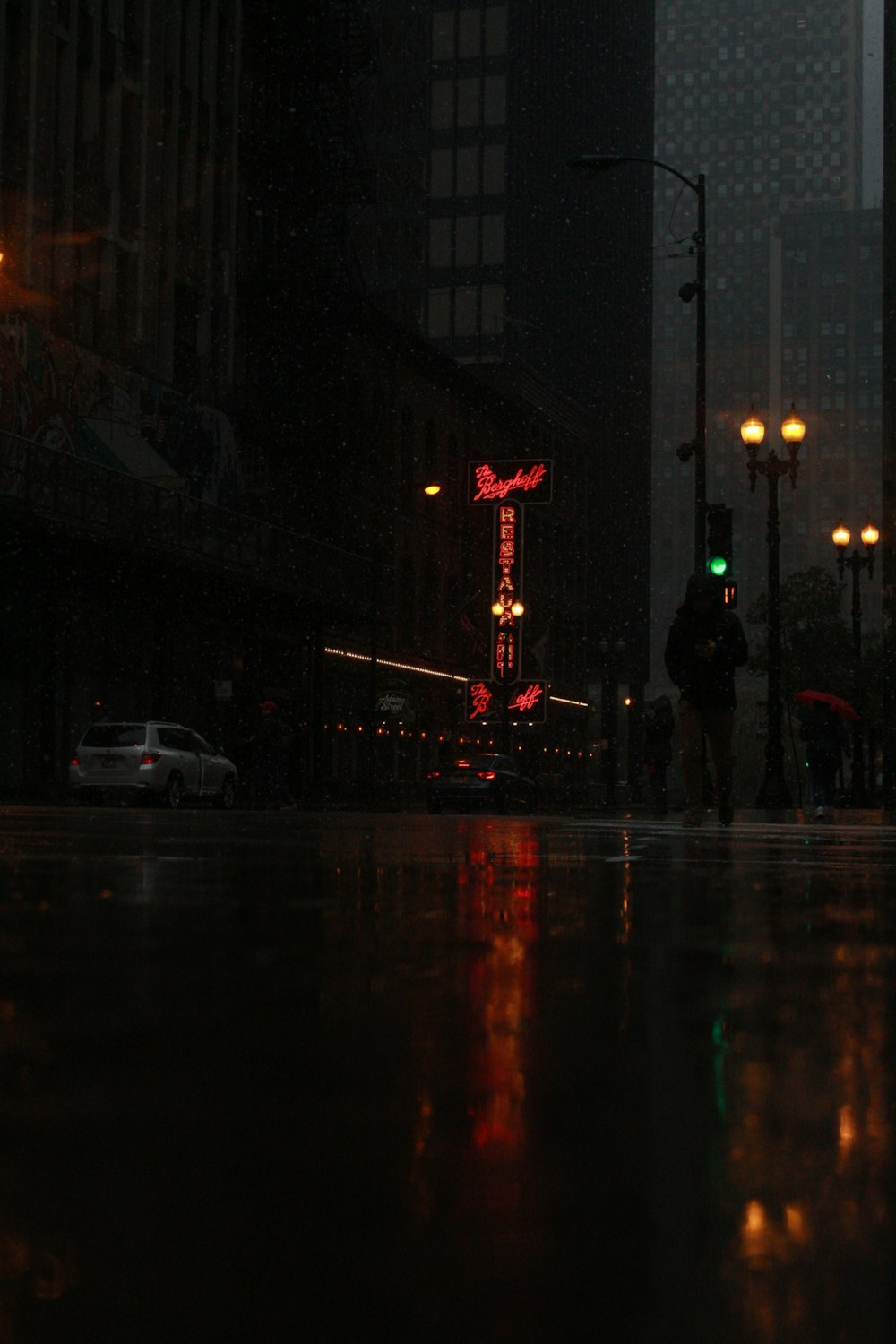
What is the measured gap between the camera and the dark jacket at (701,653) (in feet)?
39.2

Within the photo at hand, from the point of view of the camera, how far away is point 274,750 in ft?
100

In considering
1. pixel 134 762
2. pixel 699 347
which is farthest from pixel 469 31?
pixel 134 762

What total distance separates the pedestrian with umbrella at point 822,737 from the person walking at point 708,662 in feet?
42.0

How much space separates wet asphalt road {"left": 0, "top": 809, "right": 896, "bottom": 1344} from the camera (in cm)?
121

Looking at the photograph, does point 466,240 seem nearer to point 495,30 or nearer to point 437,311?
point 437,311

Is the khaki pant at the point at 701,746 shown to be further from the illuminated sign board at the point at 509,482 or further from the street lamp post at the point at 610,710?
the illuminated sign board at the point at 509,482

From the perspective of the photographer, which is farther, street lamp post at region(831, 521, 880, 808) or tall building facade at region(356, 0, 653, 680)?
tall building facade at region(356, 0, 653, 680)

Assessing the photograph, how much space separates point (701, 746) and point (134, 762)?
20201mm

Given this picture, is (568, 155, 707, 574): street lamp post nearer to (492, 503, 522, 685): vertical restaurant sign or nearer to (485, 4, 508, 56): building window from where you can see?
(492, 503, 522, 685): vertical restaurant sign

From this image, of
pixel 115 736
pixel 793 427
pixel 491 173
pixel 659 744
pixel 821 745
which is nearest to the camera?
pixel 821 745

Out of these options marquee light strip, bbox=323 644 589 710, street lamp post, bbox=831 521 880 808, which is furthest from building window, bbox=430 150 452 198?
street lamp post, bbox=831 521 880 808

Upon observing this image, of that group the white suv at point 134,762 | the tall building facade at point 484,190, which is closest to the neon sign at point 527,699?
the tall building facade at point 484,190

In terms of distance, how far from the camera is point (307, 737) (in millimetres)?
52031

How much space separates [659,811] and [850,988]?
91.1ft
